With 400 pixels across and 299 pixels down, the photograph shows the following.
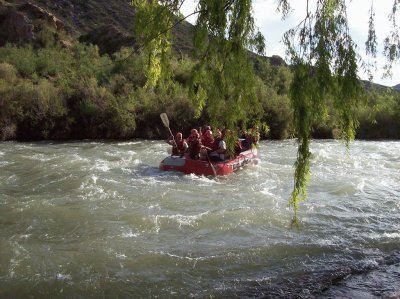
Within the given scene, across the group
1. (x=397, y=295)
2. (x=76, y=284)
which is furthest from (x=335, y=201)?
(x=76, y=284)

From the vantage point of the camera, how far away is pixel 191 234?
22.8 feet

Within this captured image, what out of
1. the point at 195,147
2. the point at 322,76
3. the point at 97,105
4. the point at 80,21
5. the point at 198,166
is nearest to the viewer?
the point at 322,76

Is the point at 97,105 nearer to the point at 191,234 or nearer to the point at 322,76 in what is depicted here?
the point at 191,234

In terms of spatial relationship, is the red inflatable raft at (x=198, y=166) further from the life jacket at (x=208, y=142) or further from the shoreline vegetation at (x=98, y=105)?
the shoreline vegetation at (x=98, y=105)

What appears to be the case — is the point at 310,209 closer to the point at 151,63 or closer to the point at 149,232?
the point at 149,232

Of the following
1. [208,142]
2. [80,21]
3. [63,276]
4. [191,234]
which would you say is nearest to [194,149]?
[208,142]

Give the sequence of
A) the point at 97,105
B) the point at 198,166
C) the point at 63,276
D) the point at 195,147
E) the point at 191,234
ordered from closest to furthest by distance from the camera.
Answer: the point at 63,276 → the point at 191,234 → the point at 198,166 → the point at 195,147 → the point at 97,105

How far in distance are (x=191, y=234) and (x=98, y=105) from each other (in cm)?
1413

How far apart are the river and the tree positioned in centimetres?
94

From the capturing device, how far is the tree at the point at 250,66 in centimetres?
344

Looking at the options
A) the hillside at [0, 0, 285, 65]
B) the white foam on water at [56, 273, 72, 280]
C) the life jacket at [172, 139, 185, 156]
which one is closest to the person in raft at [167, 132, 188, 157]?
the life jacket at [172, 139, 185, 156]

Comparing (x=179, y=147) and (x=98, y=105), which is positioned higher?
(x=98, y=105)

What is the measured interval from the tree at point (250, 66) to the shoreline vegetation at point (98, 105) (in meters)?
12.4

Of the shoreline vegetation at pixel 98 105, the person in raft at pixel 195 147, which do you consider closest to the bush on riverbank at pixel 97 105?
the shoreline vegetation at pixel 98 105
